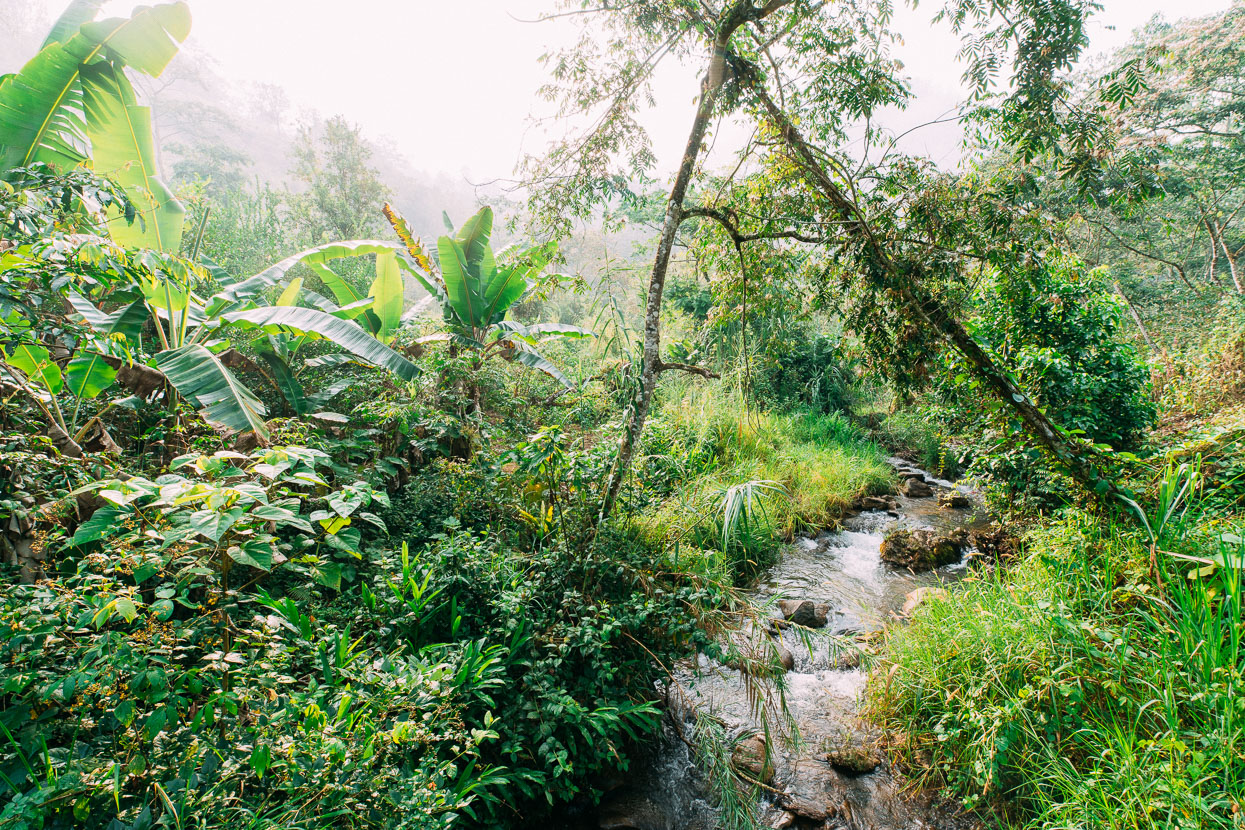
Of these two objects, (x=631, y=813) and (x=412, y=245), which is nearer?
(x=631, y=813)

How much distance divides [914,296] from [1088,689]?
252cm

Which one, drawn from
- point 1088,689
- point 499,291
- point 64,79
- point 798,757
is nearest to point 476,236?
point 499,291

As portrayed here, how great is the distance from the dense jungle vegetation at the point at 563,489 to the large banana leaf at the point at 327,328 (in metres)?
0.04

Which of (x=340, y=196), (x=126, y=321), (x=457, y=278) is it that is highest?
(x=340, y=196)

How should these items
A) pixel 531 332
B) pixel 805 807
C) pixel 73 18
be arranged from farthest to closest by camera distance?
pixel 531 332 < pixel 73 18 < pixel 805 807

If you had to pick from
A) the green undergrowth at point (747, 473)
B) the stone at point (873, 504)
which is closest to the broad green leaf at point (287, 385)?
the green undergrowth at point (747, 473)

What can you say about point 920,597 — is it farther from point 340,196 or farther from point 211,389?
point 340,196

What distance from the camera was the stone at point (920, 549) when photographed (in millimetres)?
5477

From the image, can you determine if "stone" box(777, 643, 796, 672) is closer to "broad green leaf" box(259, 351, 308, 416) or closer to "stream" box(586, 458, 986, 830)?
"stream" box(586, 458, 986, 830)

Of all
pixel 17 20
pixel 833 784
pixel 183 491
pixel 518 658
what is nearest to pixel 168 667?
pixel 183 491

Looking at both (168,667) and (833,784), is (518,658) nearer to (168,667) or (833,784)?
(168,667)

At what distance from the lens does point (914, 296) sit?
3.49 m

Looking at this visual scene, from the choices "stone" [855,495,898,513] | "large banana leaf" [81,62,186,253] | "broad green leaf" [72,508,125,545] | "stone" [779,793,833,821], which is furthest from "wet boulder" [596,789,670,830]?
"stone" [855,495,898,513]

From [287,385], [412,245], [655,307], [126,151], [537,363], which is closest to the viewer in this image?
[655,307]
